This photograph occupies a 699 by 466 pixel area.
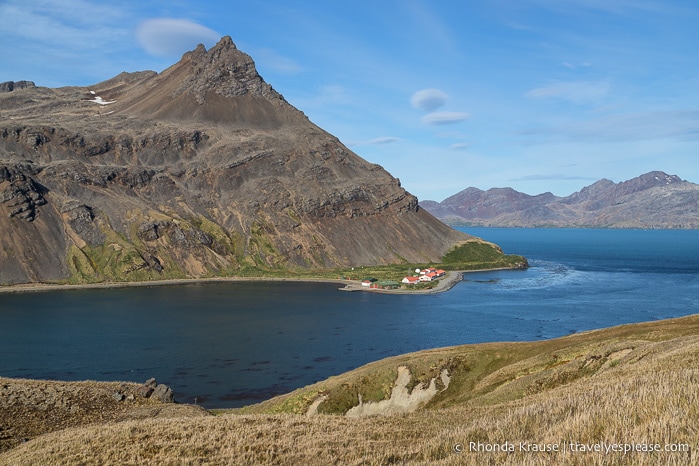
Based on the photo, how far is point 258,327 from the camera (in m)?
132

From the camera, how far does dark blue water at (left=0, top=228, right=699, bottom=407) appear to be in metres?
94.6

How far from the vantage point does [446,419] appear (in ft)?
89.5

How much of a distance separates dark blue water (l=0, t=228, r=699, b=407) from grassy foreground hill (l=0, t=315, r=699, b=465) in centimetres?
2831

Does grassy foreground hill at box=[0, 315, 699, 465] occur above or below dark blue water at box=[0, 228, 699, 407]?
above

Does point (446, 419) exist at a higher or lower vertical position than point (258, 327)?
higher

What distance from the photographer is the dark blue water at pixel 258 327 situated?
310ft

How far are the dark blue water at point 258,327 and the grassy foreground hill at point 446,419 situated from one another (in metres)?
28.3

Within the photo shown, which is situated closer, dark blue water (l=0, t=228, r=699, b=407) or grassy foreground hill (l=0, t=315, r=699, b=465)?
grassy foreground hill (l=0, t=315, r=699, b=465)

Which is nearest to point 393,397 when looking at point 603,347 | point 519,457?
point 603,347

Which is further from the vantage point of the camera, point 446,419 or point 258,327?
point 258,327

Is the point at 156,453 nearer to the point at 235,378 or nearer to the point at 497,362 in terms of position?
the point at 497,362

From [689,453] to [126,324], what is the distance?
13929 cm

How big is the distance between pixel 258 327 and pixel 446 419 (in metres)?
109

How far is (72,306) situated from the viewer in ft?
521
